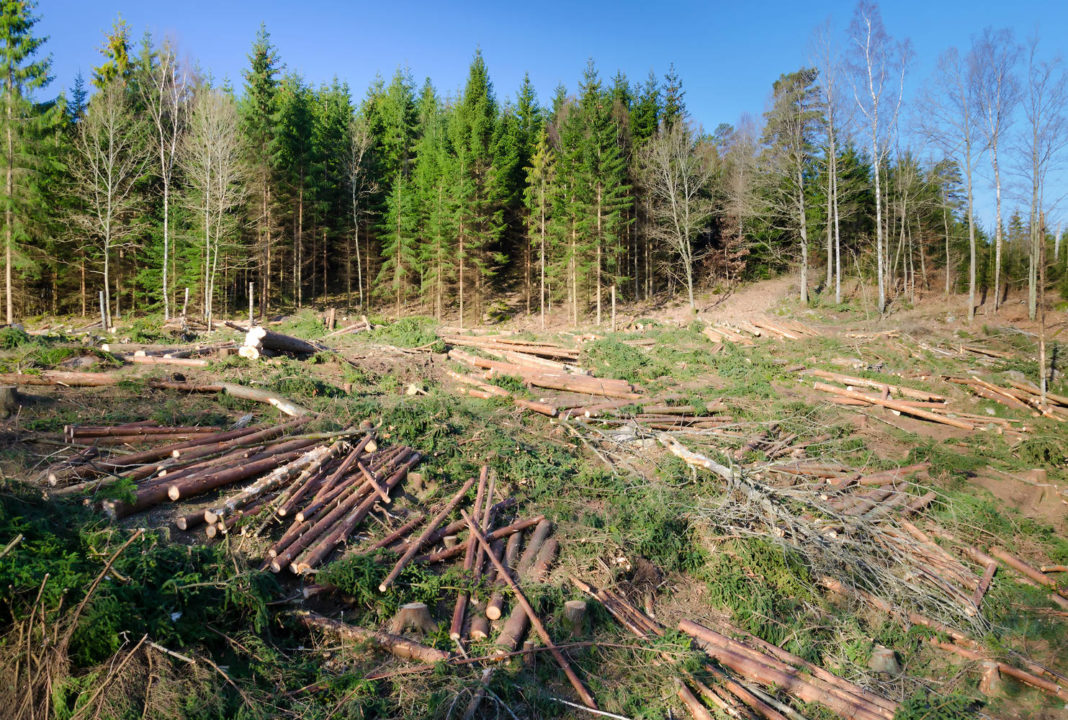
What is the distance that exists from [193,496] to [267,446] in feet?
4.79

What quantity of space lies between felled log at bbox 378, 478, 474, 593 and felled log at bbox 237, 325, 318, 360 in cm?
740

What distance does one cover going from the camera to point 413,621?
5.13m

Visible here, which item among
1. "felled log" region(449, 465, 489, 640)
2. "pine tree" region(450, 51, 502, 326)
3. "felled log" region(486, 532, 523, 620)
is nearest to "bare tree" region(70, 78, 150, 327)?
"pine tree" region(450, 51, 502, 326)

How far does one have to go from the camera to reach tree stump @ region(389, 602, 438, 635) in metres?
5.11

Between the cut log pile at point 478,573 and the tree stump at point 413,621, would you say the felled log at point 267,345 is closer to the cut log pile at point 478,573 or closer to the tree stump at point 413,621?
the cut log pile at point 478,573

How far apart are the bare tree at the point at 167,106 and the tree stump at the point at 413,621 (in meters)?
25.0

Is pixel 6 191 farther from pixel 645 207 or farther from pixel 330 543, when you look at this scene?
pixel 645 207

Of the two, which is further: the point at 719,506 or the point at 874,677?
the point at 719,506

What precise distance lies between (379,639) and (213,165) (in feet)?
83.0

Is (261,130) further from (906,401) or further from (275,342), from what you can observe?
(906,401)

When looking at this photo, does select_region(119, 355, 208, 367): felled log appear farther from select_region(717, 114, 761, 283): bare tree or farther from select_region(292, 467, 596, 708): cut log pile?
select_region(717, 114, 761, 283): bare tree

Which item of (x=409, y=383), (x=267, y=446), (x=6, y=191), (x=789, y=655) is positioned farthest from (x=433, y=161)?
(x=789, y=655)

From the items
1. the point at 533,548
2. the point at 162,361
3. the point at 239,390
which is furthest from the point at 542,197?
the point at 533,548

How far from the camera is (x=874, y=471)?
9.52 m
